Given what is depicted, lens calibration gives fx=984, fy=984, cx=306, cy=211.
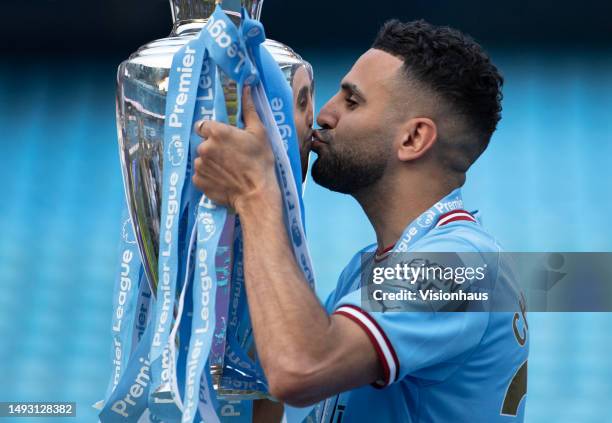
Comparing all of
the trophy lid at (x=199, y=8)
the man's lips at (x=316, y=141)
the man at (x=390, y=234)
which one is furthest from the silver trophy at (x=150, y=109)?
the man's lips at (x=316, y=141)

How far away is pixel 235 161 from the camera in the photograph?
135 cm

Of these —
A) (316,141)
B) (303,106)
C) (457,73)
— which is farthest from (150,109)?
(457,73)

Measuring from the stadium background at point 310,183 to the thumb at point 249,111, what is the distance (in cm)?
218

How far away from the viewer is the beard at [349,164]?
5.78 ft

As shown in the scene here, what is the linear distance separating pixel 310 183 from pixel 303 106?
7.05 ft

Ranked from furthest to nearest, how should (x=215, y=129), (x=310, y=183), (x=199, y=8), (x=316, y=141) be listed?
(x=310, y=183) → (x=316, y=141) → (x=199, y=8) → (x=215, y=129)

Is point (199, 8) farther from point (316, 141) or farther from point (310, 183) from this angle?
point (310, 183)

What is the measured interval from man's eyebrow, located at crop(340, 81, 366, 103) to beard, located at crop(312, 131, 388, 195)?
0.09 metres

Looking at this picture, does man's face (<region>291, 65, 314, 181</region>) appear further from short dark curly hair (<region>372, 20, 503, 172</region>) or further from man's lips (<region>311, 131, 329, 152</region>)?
short dark curly hair (<region>372, 20, 503, 172</region>)

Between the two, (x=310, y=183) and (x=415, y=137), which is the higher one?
(x=310, y=183)

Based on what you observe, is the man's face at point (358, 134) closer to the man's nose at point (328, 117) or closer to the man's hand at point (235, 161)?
the man's nose at point (328, 117)

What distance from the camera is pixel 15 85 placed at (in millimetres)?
4168

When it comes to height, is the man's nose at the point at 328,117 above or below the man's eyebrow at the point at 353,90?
below

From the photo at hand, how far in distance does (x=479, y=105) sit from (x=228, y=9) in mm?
580
